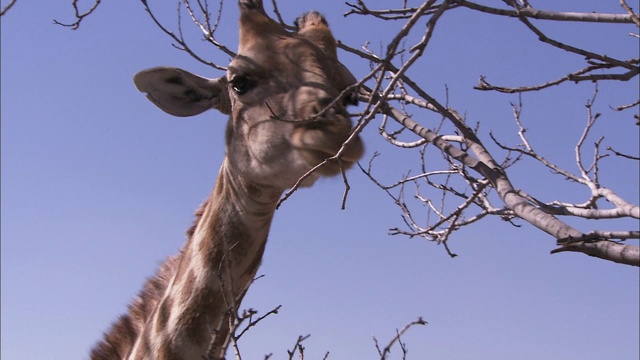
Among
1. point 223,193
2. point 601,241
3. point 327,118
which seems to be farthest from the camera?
point 223,193

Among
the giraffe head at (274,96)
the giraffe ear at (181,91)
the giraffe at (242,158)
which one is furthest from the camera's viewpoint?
the giraffe ear at (181,91)

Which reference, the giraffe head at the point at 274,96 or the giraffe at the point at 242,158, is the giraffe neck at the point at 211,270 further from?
the giraffe head at the point at 274,96

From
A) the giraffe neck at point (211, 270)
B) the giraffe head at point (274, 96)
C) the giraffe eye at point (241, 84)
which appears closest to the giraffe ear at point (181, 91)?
the giraffe head at point (274, 96)

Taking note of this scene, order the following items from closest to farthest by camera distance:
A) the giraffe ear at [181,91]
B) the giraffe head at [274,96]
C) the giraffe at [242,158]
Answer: the giraffe head at [274,96] < the giraffe at [242,158] < the giraffe ear at [181,91]

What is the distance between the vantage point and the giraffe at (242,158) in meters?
4.59

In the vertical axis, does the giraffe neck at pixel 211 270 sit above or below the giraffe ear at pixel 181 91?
below

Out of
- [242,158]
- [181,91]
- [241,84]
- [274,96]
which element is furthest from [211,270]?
[181,91]

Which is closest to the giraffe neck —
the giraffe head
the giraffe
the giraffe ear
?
the giraffe

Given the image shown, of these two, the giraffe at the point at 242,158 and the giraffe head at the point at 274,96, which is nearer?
the giraffe head at the point at 274,96

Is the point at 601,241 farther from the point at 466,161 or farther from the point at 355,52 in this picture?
the point at 355,52

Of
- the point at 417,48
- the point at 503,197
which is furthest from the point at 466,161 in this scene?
the point at 417,48

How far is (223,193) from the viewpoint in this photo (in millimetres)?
5230

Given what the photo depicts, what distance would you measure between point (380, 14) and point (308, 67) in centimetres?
135

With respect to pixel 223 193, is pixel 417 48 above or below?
below
